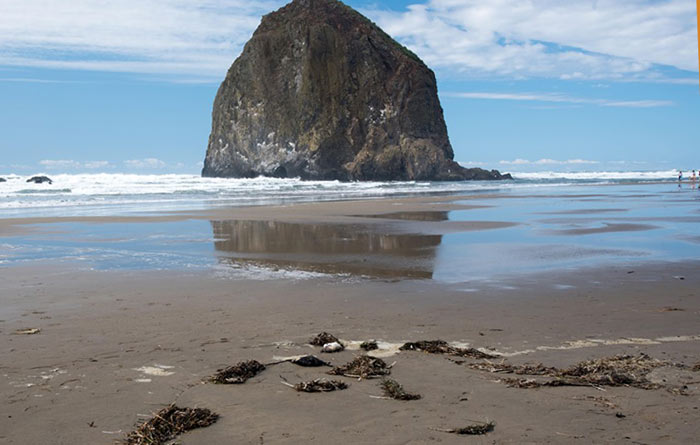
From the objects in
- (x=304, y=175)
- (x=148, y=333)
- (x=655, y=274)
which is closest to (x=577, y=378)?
(x=148, y=333)

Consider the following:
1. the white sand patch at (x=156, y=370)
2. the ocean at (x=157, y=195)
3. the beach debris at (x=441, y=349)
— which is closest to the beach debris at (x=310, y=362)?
the beach debris at (x=441, y=349)

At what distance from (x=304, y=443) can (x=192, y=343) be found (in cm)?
216

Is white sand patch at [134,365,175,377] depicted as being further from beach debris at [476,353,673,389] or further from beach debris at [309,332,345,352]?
beach debris at [476,353,673,389]

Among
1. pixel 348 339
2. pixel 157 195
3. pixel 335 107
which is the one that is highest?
pixel 335 107

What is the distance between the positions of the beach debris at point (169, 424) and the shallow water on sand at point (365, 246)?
4731mm

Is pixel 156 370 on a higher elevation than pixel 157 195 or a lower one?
lower

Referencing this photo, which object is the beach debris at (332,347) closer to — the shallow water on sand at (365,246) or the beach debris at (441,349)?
the beach debris at (441,349)

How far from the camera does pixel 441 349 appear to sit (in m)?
4.62

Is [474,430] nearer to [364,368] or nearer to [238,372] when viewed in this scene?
[364,368]

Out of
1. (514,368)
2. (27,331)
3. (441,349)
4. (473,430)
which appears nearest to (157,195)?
(27,331)

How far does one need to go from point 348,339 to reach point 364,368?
91 cm

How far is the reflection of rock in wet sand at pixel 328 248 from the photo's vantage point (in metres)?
8.91

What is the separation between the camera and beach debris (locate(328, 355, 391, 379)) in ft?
13.3

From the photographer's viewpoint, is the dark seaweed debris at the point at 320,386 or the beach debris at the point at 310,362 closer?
the dark seaweed debris at the point at 320,386
